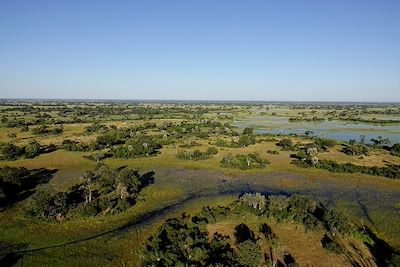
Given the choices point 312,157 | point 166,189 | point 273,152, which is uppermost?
point 312,157

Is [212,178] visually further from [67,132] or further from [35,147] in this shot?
[67,132]

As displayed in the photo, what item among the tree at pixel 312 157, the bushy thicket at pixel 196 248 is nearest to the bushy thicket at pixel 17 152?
the bushy thicket at pixel 196 248

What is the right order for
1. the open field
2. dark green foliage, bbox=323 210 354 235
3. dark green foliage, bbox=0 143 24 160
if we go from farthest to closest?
dark green foliage, bbox=0 143 24 160, dark green foliage, bbox=323 210 354 235, the open field

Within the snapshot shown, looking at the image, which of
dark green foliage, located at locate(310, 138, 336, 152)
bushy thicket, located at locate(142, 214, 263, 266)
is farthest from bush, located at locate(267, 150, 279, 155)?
bushy thicket, located at locate(142, 214, 263, 266)

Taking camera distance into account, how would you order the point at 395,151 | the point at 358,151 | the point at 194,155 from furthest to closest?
1. the point at 395,151
2. the point at 358,151
3. the point at 194,155

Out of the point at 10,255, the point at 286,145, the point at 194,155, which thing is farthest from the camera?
the point at 286,145

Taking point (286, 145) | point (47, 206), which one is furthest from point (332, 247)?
point (286, 145)

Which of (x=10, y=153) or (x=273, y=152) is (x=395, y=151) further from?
(x=10, y=153)

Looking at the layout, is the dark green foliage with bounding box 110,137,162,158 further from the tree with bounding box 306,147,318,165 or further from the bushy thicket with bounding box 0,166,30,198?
the tree with bounding box 306,147,318,165

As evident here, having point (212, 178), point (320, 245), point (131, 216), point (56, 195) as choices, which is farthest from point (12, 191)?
point (320, 245)
